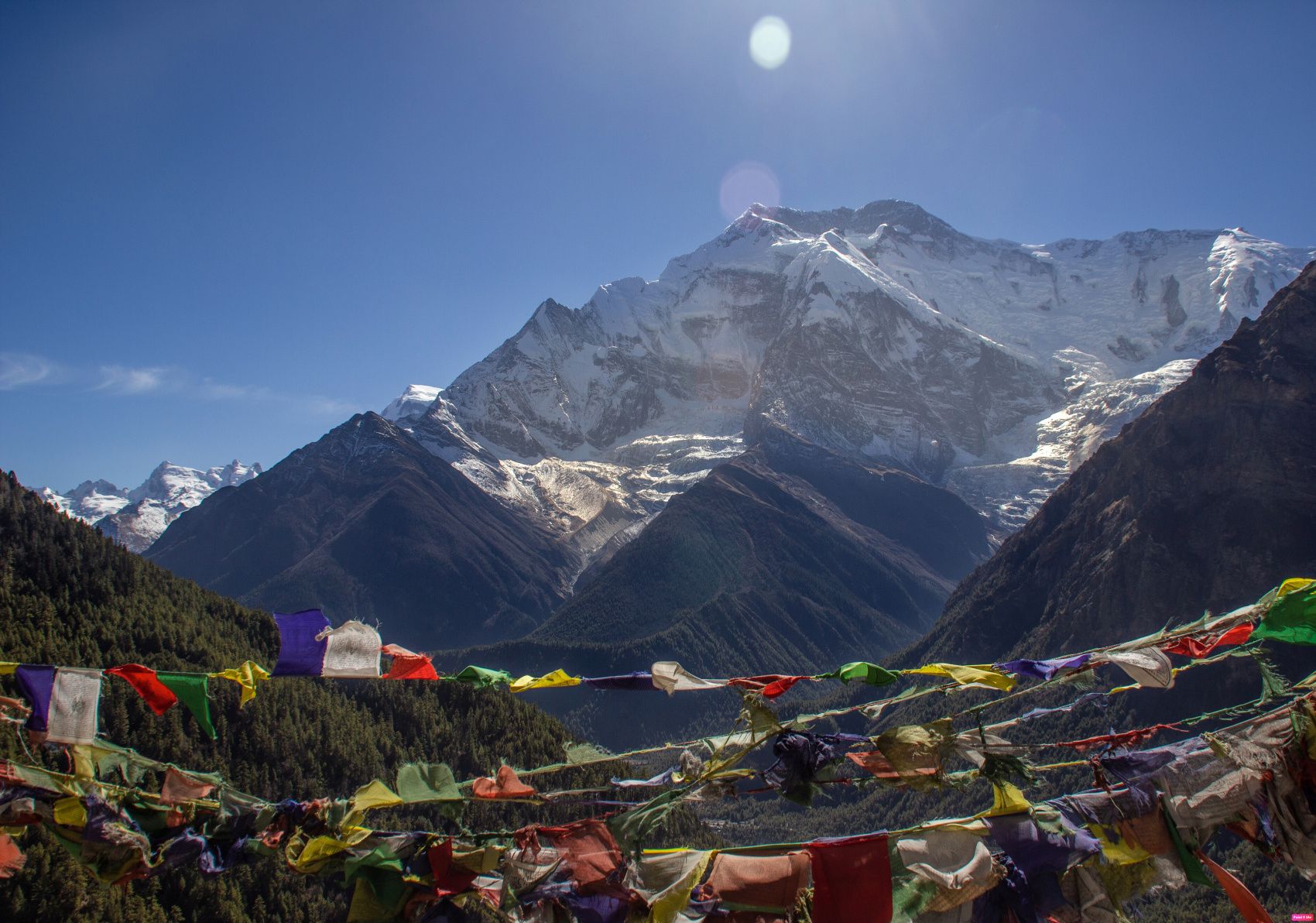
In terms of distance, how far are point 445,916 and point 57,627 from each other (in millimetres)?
43332

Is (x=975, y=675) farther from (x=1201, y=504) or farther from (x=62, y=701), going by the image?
(x=1201, y=504)

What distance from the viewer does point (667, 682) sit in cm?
874

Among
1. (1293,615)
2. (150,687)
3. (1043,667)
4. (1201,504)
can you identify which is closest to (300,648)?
(150,687)

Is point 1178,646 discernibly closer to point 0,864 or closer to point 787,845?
point 787,845

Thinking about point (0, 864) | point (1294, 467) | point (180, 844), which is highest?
point (1294, 467)

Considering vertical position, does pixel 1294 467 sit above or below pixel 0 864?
above

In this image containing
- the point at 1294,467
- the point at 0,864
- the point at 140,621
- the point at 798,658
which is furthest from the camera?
the point at 798,658

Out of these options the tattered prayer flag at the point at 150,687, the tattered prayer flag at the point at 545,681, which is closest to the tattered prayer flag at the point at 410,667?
the tattered prayer flag at the point at 545,681

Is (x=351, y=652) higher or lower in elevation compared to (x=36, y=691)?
higher

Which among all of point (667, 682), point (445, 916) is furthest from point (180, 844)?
point (667, 682)

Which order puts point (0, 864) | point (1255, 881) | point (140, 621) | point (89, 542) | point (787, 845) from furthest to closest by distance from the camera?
point (1255, 881) < point (89, 542) < point (140, 621) < point (0, 864) < point (787, 845)

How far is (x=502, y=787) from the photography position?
29.0ft

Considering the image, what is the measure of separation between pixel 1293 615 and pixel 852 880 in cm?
535

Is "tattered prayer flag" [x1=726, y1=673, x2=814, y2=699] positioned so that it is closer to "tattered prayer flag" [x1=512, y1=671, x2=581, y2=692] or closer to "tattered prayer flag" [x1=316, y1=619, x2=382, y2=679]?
"tattered prayer flag" [x1=512, y1=671, x2=581, y2=692]
